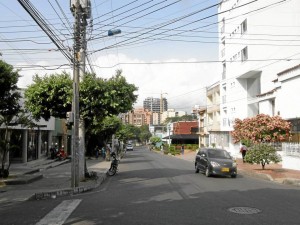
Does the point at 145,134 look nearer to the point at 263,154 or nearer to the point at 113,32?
the point at 263,154

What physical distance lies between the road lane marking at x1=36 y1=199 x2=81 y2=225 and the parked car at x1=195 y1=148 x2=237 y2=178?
984 centimetres

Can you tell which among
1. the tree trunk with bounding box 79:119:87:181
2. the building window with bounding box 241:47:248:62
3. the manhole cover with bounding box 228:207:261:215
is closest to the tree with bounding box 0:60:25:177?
the tree trunk with bounding box 79:119:87:181

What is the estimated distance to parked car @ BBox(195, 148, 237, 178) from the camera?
21.3m

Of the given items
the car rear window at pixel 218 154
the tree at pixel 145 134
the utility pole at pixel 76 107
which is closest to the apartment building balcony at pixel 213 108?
the car rear window at pixel 218 154

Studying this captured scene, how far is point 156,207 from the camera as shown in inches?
442

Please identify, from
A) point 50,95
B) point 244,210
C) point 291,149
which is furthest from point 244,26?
point 244,210

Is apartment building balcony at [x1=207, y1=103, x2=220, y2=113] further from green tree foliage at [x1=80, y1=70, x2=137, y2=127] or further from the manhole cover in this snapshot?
the manhole cover

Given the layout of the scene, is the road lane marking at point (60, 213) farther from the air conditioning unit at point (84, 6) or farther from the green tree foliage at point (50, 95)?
the air conditioning unit at point (84, 6)

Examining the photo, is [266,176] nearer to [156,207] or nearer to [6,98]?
[156,207]

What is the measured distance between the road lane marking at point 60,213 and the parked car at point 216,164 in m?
9.84

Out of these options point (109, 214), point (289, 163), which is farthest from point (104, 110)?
point (289, 163)

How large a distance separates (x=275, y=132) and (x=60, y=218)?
18764 millimetres

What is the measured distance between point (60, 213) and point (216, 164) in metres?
12.1

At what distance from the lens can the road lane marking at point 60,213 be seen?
9672 millimetres
